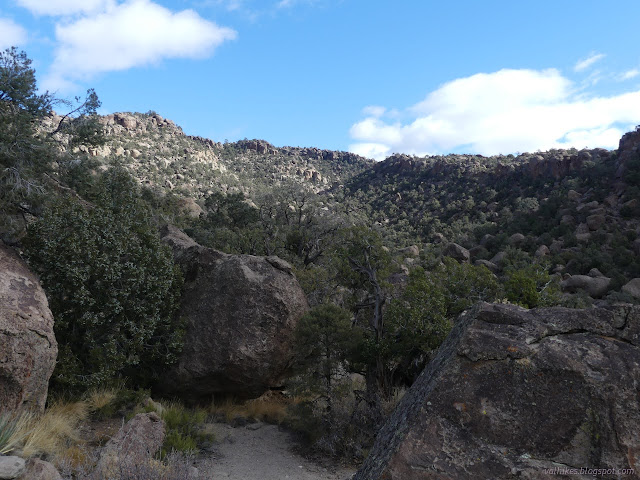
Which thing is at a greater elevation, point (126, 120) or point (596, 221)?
point (126, 120)

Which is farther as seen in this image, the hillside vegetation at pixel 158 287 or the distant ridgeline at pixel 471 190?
the distant ridgeline at pixel 471 190

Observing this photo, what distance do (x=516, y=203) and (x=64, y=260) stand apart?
39.5 m

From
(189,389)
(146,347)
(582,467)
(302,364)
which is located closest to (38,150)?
(146,347)

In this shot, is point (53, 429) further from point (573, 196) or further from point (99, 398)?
point (573, 196)

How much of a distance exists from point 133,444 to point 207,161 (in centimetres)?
6883

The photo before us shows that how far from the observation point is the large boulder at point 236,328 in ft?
33.1

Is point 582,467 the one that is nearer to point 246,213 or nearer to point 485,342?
point 485,342

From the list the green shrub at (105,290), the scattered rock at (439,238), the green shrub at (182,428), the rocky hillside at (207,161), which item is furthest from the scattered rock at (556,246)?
the green shrub at (182,428)

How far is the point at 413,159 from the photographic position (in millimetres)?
65812

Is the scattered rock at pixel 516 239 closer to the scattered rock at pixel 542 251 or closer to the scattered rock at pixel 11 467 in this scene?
the scattered rock at pixel 542 251

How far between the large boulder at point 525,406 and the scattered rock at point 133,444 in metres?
3.89

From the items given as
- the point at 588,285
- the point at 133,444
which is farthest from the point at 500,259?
the point at 133,444

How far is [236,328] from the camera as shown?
10227 mm

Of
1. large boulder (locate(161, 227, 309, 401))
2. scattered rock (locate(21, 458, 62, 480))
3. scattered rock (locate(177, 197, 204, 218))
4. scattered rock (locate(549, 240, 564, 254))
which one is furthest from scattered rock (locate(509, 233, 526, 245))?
scattered rock (locate(21, 458, 62, 480))
